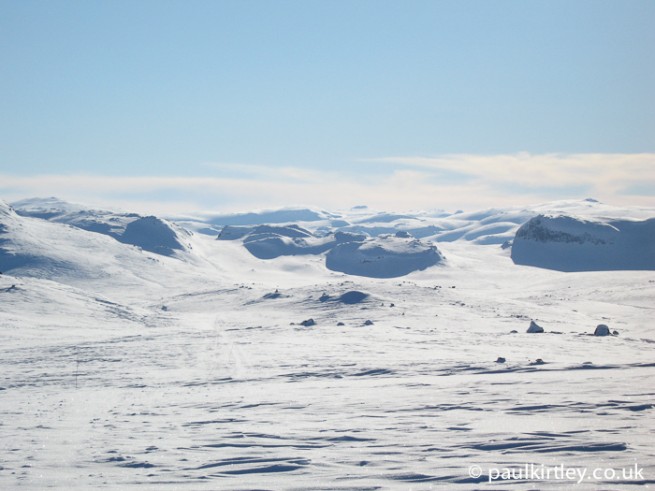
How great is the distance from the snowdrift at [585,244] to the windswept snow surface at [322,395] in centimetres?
4570

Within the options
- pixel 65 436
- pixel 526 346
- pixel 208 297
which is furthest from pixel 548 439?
pixel 208 297

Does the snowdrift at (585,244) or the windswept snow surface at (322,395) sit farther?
the snowdrift at (585,244)

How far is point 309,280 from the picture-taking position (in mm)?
73812

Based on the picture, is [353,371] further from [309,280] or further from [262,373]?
[309,280]

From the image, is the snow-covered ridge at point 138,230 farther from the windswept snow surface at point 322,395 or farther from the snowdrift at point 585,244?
the snowdrift at point 585,244

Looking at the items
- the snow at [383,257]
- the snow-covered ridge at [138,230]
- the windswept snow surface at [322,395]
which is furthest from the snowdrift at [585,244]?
the snow-covered ridge at [138,230]

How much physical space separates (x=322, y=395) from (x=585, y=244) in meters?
83.7

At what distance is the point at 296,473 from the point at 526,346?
1642cm

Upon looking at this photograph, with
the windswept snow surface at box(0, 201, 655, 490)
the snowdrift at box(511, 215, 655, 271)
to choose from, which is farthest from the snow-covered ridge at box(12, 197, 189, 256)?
A: the snowdrift at box(511, 215, 655, 271)

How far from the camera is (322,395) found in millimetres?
14328

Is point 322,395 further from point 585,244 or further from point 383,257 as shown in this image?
point 585,244

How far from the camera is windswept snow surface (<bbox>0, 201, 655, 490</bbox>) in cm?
869

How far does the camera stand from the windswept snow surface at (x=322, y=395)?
28.5 feet

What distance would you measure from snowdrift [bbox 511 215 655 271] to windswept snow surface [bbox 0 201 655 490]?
45.7m
